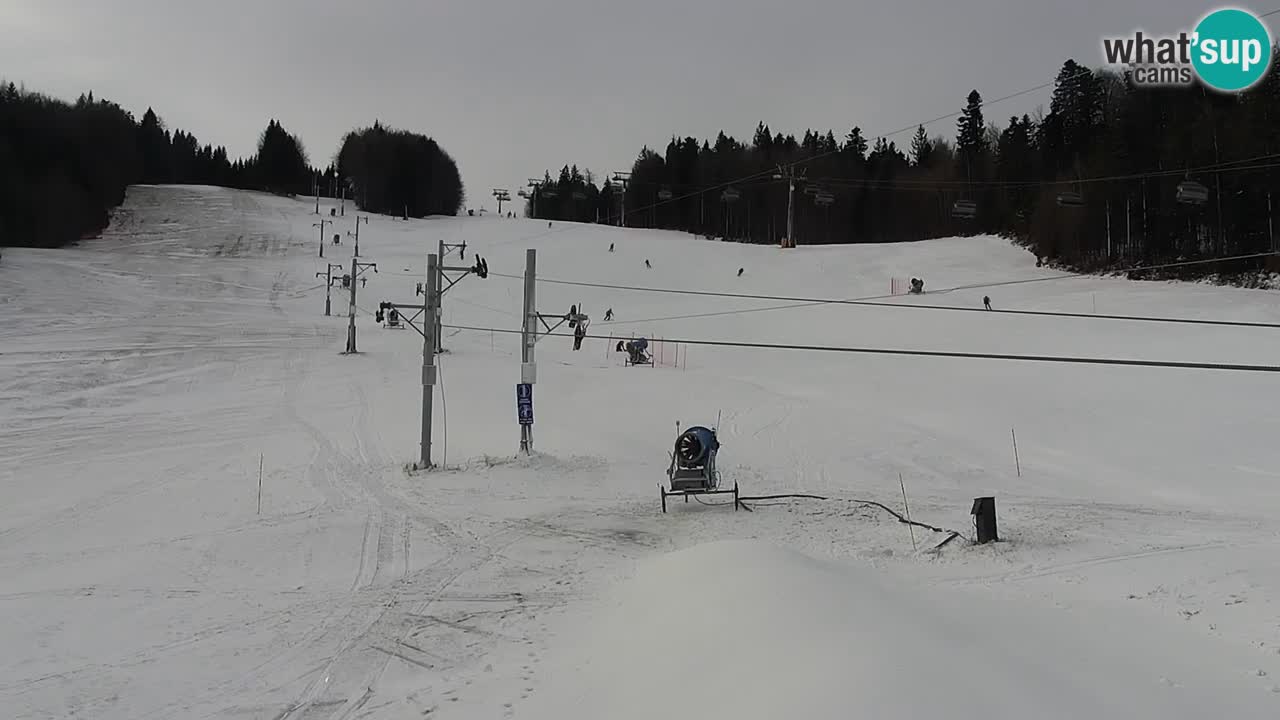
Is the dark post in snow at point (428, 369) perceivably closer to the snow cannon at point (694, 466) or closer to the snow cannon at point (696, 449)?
the snow cannon at point (694, 466)

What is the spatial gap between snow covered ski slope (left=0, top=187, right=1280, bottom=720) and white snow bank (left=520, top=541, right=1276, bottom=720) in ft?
0.13

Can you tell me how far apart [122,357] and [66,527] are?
22951mm

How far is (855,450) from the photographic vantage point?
69.7 feet

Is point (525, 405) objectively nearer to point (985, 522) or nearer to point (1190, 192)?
point (985, 522)

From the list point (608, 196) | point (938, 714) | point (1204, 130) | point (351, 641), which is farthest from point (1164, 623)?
point (608, 196)

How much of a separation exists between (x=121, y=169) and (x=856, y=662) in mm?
113458

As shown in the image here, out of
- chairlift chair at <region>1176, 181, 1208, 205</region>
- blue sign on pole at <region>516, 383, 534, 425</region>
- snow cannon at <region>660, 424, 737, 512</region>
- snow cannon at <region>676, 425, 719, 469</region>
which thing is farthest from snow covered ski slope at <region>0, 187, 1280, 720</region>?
chairlift chair at <region>1176, 181, 1208, 205</region>

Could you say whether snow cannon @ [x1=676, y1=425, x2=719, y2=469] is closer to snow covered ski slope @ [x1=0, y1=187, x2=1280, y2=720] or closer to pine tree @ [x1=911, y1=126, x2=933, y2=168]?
snow covered ski slope @ [x1=0, y1=187, x2=1280, y2=720]

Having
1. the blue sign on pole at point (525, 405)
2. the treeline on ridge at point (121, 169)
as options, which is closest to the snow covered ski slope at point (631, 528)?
the blue sign on pole at point (525, 405)

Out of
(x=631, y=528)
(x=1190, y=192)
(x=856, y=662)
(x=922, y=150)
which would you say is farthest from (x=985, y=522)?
(x=922, y=150)

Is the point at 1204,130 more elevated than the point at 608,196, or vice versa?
the point at 608,196

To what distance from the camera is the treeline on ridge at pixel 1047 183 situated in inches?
1681

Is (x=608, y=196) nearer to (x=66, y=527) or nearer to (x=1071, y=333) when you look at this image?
(x=1071, y=333)

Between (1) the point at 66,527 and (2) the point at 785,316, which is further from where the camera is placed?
(2) the point at 785,316
